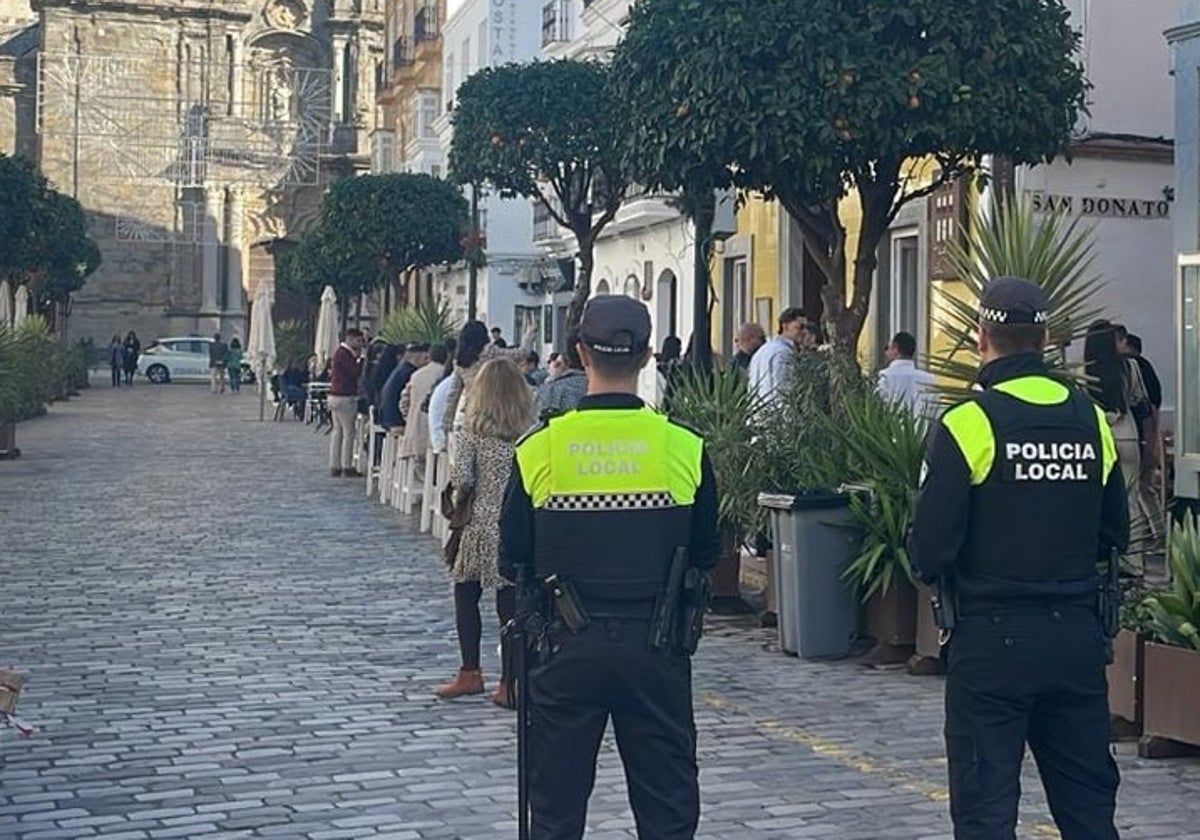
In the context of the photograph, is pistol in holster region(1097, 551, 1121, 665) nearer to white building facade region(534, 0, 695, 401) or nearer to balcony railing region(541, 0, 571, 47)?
white building facade region(534, 0, 695, 401)

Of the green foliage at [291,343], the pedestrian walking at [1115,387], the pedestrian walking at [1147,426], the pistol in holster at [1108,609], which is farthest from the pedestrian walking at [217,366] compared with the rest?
the pistol in holster at [1108,609]

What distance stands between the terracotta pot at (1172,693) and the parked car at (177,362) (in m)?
51.8

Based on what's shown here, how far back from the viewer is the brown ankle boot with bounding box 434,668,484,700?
8.89 metres

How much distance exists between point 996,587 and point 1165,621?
9.77 ft

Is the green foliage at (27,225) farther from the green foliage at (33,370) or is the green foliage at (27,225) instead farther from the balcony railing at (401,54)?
the balcony railing at (401,54)

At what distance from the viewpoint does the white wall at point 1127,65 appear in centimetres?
1698

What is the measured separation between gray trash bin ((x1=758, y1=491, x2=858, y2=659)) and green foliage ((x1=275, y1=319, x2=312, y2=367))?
33855 mm

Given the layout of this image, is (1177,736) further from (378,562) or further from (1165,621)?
(378,562)

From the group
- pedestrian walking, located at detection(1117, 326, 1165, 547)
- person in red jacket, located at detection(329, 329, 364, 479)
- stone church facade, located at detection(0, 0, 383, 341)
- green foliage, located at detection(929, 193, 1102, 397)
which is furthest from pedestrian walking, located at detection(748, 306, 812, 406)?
stone church facade, located at detection(0, 0, 383, 341)

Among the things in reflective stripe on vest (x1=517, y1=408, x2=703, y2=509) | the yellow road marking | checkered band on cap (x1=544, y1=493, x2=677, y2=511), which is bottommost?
the yellow road marking

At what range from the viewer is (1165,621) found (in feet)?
24.7

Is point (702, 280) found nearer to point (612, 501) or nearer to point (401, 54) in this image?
point (612, 501)

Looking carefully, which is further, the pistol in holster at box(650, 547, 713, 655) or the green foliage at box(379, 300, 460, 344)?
the green foliage at box(379, 300, 460, 344)

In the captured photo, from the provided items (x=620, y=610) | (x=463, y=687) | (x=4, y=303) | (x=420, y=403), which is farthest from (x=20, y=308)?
(x=620, y=610)
